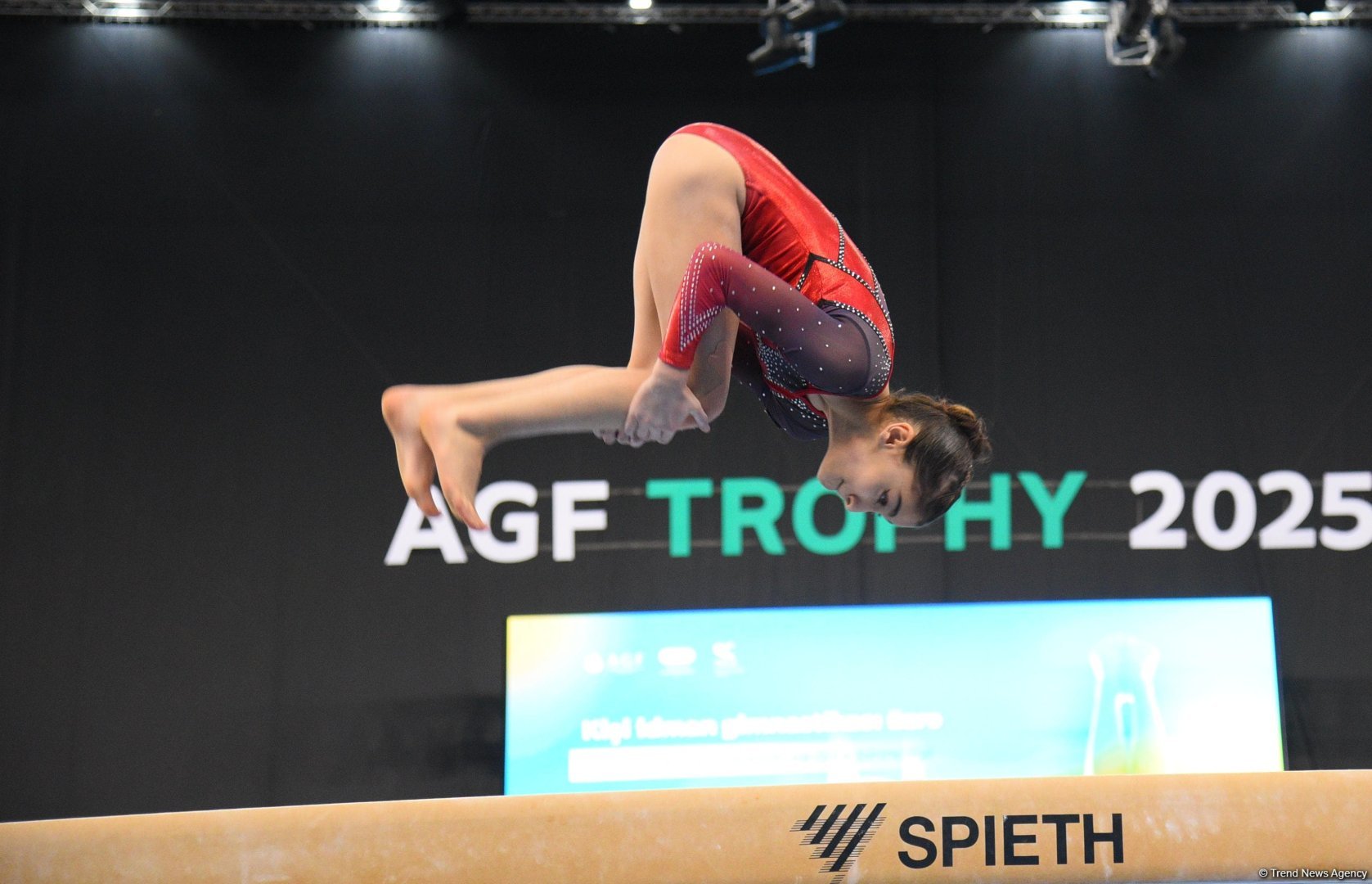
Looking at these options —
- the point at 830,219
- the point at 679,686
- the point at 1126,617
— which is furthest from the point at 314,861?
the point at 1126,617

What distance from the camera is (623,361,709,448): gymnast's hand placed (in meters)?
2.47

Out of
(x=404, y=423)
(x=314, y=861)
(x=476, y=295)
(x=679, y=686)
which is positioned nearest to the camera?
(x=314, y=861)

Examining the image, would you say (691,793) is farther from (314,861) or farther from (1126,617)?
(1126,617)

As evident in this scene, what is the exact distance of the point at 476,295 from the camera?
6.06 m

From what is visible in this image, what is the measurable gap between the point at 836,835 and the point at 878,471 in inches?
31.9

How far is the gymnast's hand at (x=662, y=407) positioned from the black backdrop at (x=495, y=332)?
3363 millimetres

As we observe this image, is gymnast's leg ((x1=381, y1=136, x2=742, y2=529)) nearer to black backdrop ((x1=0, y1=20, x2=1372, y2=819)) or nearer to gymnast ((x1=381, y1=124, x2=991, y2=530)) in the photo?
gymnast ((x1=381, y1=124, x2=991, y2=530))

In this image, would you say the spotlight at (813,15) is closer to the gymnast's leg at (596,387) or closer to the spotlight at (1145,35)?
the spotlight at (1145,35)

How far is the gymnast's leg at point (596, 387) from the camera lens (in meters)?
2.65

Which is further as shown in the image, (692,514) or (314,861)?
(692,514)

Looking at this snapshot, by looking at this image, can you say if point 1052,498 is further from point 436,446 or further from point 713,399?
point 436,446

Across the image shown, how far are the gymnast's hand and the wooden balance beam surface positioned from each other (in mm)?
798

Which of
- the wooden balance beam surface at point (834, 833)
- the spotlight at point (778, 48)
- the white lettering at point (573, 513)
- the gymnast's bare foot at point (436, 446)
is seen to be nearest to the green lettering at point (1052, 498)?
the white lettering at point (573, 513)

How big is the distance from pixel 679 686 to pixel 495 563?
106cm
